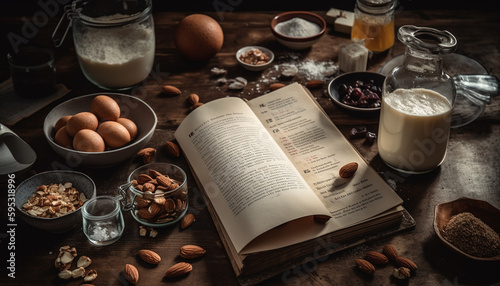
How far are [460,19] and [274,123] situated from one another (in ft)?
3.26

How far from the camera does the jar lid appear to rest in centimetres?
154

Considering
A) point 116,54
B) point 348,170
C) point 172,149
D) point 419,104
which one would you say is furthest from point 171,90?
point 419,104

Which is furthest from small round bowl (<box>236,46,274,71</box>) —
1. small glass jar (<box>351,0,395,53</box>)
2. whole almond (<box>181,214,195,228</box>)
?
whole almond (<box>181,214,195,228</box>)

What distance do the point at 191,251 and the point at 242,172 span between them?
202 mm

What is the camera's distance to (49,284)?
3.05 feet

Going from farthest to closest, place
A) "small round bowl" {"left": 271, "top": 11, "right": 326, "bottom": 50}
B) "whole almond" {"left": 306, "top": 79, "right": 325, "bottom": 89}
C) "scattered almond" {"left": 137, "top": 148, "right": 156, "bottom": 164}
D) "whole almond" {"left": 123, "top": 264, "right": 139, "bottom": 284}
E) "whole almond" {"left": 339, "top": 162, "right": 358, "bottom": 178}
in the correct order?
"small round bowl" {"left": 271, "top": 11, "right": 326, "bottom": 50}
"whole almond" {"left": 306, "top": 79, "right": 325, "bottom": 89}
"scattered almond" {"left": 137, "top": 148, "right": 156, "bottom": 164}
"whole almond" {"left": 339, "top": 162, "right": 358, "bottom": 178}
"whole almond" {"left": 123, "top": 264, "right": 139, "bottom": 284}

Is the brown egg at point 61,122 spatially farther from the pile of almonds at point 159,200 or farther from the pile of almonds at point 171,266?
the pile of almonds at point 171,266

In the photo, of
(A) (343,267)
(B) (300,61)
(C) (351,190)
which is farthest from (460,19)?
(A) (343,267)

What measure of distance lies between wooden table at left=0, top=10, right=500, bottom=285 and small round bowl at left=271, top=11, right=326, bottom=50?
29 millimetres

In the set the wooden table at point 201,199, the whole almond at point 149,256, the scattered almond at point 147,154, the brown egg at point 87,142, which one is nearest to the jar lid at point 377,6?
the wooden table at point 201,199

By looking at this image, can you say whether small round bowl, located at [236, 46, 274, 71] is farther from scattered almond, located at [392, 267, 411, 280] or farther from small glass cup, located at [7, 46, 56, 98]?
scattered almond, located at [392, 267, 411, 280]

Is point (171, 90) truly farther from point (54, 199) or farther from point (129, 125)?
point (54, 199)

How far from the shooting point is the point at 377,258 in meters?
0.96

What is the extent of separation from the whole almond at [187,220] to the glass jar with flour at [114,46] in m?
0.58
